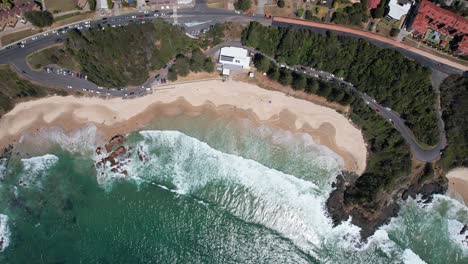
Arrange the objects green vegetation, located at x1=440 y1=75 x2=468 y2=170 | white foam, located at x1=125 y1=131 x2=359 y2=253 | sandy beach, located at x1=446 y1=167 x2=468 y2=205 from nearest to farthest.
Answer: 1. white foam, located at x1=125 y1=131 x2=359 y2=253
2. green vegetation, located at x1=440 y1=75 x2=468 y2=170
3. sandy beach, located at x1=446 y1=167 x2=468 y2=205

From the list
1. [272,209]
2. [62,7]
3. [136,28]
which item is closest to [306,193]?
[272,209]

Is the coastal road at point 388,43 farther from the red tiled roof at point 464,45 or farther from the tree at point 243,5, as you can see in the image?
the tree at point 243,5

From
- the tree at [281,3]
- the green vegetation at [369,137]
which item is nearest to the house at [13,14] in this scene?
the green vegetation at [369,137]

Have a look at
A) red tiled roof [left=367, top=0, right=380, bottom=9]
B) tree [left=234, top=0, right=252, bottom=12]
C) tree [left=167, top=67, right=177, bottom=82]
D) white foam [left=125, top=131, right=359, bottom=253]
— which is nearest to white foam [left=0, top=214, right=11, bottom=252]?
white foam [left=125, top=131, right=359, bottom=253]

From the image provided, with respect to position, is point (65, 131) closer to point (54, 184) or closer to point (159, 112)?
point (54, 184)

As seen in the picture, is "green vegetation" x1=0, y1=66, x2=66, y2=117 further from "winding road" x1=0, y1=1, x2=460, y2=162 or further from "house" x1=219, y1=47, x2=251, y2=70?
"house" x1=219, y1=47, x2=251, y2=70

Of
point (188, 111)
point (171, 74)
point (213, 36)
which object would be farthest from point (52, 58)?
point (213, 36)
